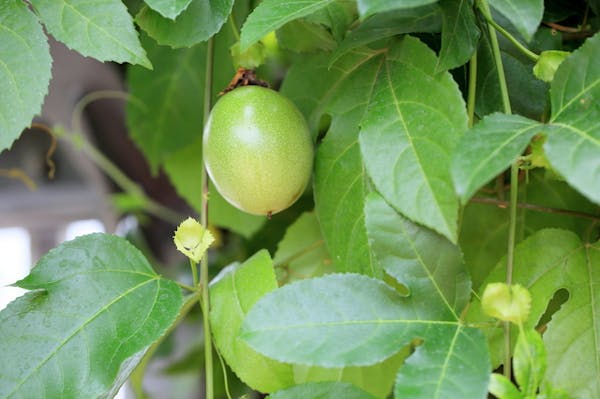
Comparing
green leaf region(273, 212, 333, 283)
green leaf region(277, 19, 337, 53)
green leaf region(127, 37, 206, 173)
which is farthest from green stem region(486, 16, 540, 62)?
green leaf region(127, 37, 206, 173)

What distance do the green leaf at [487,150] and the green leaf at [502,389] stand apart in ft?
0.28

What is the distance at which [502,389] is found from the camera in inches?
12.9

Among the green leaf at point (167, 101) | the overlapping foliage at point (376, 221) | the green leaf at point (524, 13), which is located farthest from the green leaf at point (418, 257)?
the green leaf at point (167, 101)

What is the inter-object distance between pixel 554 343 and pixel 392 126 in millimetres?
140

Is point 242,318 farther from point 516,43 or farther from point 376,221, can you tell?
point 516,43

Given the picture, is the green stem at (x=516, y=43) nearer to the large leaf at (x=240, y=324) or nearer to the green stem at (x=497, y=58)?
the green stem at (x=497, y=58)

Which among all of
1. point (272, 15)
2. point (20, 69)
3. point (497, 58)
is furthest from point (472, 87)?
point (20, 69)

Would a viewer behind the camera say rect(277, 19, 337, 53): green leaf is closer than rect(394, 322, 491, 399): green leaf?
No

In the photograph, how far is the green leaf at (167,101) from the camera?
0.73 metres

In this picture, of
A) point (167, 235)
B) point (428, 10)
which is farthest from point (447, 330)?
point (167, 235)

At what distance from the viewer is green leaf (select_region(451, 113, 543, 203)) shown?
305 millimetres

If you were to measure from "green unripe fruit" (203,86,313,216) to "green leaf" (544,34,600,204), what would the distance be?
145mm

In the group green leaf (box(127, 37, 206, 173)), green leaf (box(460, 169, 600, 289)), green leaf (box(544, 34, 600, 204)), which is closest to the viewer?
green leaf (box(544, 34, 600, 204))

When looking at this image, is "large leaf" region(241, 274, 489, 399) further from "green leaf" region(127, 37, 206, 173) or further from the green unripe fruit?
"green leaf" region(127, 37, 206, 173)
